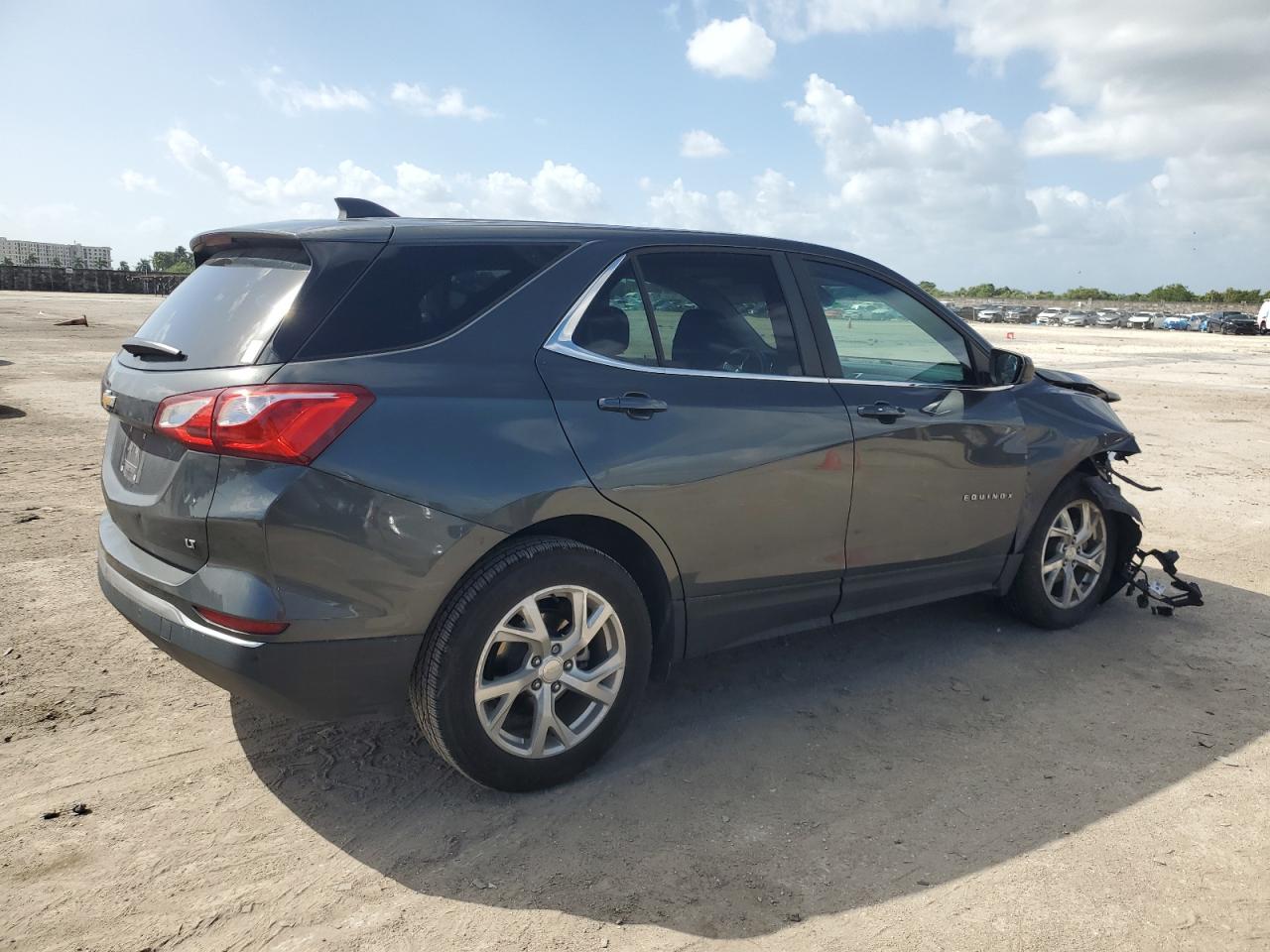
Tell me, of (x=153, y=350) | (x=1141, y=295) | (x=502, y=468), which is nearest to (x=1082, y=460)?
(x=502, y=468)

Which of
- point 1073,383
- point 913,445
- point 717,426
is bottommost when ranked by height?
point 913,445

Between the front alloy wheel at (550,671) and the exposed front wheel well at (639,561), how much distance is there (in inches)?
8.3

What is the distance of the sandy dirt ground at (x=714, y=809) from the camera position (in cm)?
257

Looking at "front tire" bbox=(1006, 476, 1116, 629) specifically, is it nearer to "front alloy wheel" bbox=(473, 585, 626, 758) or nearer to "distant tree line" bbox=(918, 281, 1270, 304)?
"front alloy wheel" bbox=(473, 585, 626, 758)

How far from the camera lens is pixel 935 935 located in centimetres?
254

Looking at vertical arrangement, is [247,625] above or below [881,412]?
below

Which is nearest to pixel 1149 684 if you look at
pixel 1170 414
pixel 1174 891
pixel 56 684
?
pixel 1174 891

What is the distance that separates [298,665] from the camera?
2709 mm

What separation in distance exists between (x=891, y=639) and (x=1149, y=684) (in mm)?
1130

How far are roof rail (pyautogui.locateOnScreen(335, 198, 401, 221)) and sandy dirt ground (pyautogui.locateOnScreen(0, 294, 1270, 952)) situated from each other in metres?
1.90

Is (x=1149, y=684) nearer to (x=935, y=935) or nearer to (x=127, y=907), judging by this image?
(x=935, y=935)

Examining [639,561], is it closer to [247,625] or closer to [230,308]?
[247,625]

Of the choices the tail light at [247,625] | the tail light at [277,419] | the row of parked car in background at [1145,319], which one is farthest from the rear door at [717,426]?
the row of parked car in background at [1145,319]

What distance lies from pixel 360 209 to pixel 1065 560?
12.3ft
